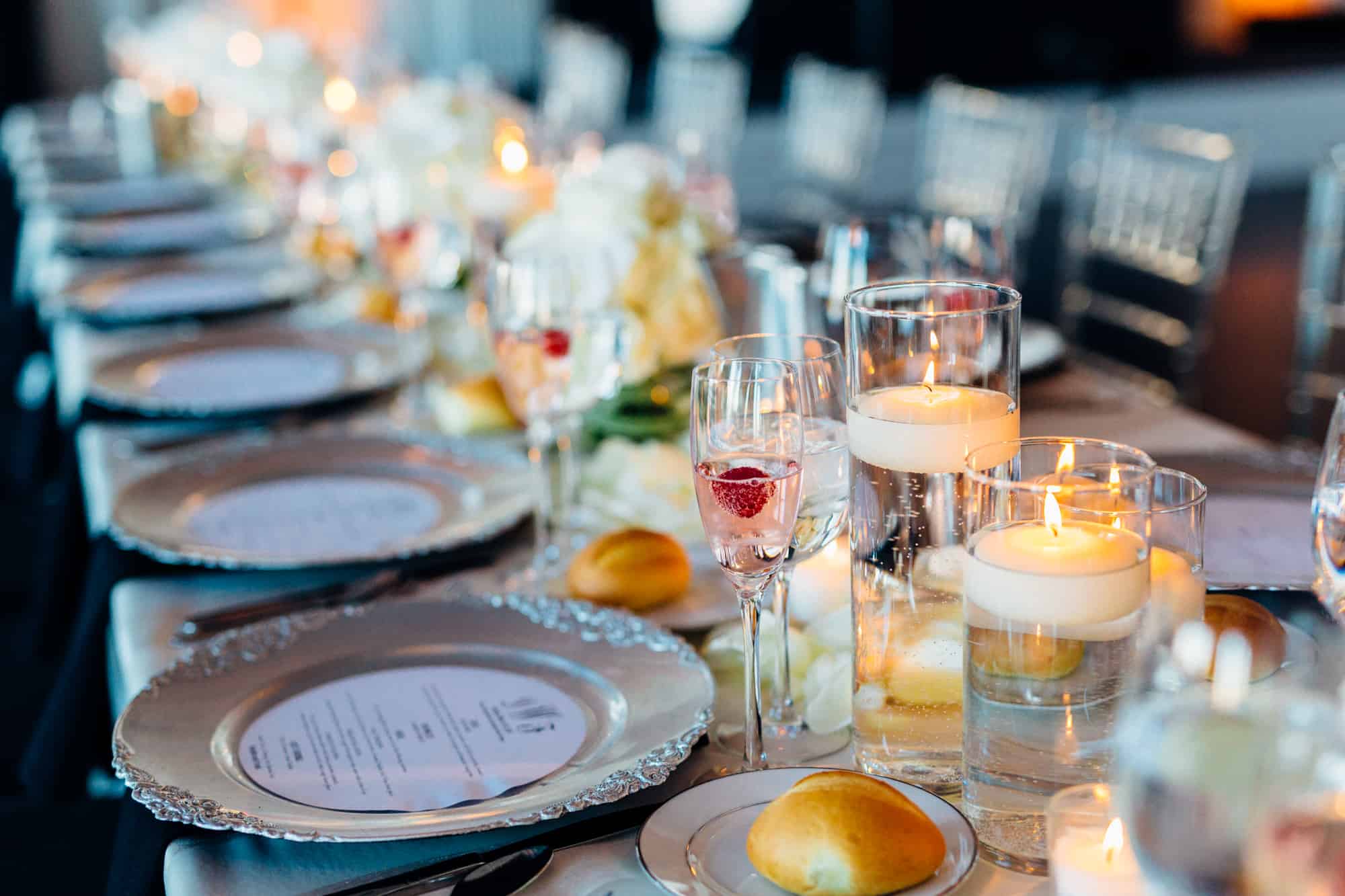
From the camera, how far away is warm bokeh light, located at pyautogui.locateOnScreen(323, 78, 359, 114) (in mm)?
3557

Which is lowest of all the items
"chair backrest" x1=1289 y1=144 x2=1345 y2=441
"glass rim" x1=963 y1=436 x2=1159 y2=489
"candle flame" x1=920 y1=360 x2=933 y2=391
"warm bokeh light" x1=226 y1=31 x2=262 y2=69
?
"chair backrest" x1=1289 y1=144 x2=1345 y2=441

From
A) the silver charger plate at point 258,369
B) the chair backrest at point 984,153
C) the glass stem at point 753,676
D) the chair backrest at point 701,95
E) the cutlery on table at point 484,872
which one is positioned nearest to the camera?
the cutlery on table at point 484,872

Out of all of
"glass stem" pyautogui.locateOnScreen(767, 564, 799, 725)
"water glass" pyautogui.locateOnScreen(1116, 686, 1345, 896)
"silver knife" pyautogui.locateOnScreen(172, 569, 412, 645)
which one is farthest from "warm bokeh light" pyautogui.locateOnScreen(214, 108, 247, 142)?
"water glass" pyautogui.locateOnScreen(1116, 686, 1345, 896)

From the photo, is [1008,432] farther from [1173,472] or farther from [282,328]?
[282,328]

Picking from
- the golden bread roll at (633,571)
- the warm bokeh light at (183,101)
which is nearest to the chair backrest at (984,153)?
the warm bokeh light at (183,101)

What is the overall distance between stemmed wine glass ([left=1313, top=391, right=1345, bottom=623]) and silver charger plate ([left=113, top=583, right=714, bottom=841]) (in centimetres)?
38

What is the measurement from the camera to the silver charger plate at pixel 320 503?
1.33 metres

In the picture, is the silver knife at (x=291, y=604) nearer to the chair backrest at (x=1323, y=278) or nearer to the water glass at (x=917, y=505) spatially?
the water glass at (x=917, y=505)

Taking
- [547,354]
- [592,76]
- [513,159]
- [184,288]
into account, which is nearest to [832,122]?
[592,76]

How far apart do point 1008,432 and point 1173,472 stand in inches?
5.0

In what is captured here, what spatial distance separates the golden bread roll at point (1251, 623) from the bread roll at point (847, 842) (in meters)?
0.20

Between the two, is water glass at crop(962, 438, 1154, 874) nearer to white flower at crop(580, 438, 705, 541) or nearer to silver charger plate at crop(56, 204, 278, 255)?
white flower at crop(580, 438, 705, 541)

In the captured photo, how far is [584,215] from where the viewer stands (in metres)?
1.57

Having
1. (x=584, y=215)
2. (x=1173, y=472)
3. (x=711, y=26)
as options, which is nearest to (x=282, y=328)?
(x=584, y=215)
